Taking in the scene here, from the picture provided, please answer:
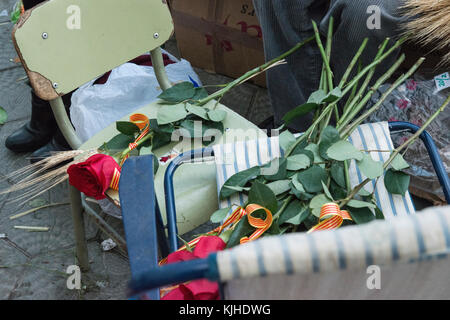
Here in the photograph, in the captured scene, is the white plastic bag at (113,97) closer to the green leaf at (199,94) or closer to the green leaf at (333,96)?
the green leaf at (199,94)

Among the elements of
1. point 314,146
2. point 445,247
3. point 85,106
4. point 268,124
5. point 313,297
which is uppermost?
point 445,247

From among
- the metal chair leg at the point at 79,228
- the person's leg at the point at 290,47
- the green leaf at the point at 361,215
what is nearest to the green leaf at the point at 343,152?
the green leaf at the point at 361,215

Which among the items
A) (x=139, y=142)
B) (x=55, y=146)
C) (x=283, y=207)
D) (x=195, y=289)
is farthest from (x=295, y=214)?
(x=55, y=146)

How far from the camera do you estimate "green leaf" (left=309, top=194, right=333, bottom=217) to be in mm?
887

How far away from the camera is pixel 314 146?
1.01 m

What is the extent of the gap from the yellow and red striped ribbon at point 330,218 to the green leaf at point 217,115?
44cm

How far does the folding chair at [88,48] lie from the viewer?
3.53 ft

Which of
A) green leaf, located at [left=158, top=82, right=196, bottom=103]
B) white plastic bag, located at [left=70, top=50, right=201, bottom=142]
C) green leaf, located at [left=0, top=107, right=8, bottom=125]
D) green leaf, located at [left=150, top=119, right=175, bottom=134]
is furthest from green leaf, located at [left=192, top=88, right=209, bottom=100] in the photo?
green leaf, located at [left=0, top=107, right=8, bottom=125]

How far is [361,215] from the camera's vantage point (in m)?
0.91

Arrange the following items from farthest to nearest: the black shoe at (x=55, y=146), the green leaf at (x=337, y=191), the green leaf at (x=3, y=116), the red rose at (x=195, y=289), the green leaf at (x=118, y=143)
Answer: the green leaf at (x=3, y=116)
the black shoe at (x=55, y=146)
the green leaf at (x=118, y=143)
the green leaf at (x=337, y=191)
the red rose at (x=195, y=289)

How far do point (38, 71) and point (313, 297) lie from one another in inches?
34.9

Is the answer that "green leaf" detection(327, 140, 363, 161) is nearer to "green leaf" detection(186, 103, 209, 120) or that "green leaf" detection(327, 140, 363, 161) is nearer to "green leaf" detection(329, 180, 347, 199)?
"green leaf" detection(329, 180, 347, 199)

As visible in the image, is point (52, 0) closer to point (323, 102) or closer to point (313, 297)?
point (323, 102)
